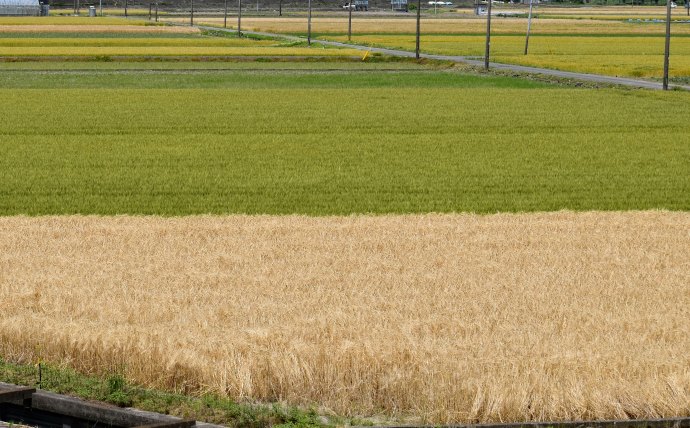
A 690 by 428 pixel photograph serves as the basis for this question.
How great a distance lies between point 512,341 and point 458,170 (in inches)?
713

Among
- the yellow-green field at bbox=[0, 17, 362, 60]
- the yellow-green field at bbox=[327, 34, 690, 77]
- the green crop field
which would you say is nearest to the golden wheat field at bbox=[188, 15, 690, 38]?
the yellow-green field at bbox=[327, 34, 690, 77]

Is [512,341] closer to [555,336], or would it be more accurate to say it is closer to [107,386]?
[555,336]

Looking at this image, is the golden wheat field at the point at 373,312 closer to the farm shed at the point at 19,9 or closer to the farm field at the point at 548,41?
the farm field at the point at 548,41

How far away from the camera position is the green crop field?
24.8 meters

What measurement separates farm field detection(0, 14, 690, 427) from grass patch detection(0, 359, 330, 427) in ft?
0.28

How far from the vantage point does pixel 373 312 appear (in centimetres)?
1302

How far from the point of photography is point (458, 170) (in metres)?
29.6

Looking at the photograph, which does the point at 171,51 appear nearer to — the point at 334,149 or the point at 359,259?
the point at 334,149

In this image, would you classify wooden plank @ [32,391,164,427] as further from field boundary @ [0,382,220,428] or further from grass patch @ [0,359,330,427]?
grass patch @ [0,359,330,427]

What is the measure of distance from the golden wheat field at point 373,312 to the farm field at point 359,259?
3 cm

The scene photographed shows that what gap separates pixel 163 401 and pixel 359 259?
667 cm

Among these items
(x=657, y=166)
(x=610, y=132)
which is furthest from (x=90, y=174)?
(x=610, y=132)

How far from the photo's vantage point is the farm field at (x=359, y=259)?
10.6 m

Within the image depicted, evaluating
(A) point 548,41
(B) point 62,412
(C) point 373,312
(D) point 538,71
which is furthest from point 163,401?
(A) point 548,41
